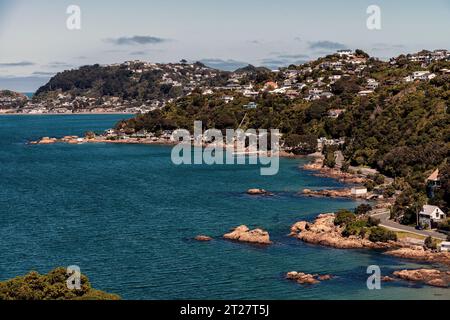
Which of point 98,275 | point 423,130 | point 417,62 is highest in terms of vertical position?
point 417,62

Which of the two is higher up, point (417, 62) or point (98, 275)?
point (417, 62)

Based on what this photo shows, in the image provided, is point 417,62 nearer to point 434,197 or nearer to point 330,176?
point 330,176

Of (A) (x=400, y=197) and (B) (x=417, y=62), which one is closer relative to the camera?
(A) (x=400, y=197)

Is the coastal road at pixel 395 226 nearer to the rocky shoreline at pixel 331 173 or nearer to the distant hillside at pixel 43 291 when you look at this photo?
the rocky shoreline at pixel 331 173

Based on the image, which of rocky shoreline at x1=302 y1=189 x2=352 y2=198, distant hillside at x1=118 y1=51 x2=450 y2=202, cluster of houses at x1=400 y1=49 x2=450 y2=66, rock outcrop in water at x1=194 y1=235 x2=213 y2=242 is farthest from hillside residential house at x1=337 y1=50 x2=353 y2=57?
rock outcrop in water at x1=194 y1=235 x2=213 y2=242

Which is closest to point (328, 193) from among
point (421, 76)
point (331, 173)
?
point (331, 173)

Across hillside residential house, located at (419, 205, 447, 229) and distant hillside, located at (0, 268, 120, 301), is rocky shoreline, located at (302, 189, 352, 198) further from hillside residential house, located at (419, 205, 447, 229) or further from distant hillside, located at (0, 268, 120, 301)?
distant hillside, located at (0, 268, 120, 301)
